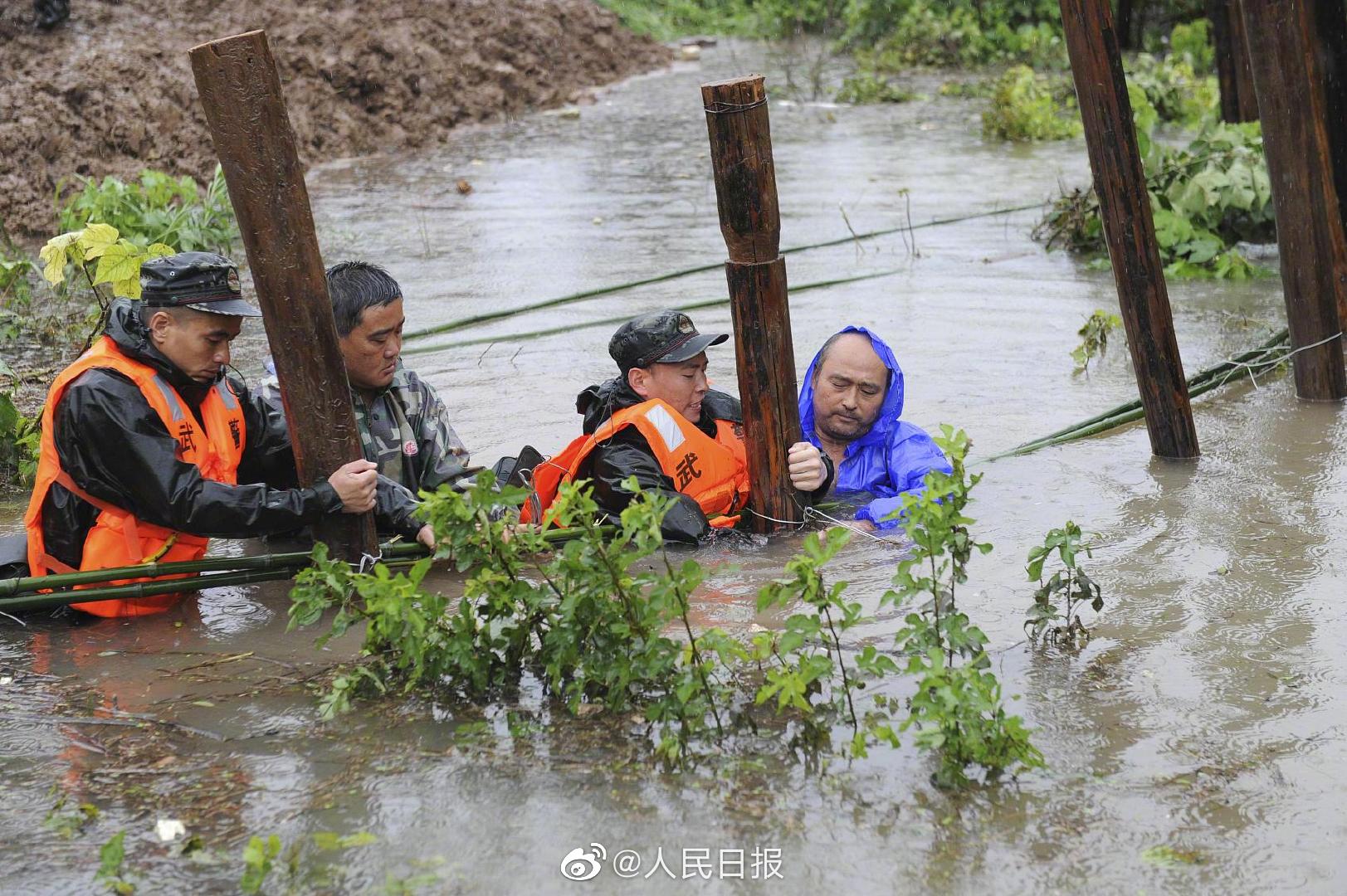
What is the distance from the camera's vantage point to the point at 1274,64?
20.9 ft

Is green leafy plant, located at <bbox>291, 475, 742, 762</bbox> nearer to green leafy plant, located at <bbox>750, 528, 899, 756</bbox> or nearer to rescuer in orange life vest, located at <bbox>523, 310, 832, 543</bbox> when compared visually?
green leafy plant, located at <bbox>750, 528, 899, 756</bbox>

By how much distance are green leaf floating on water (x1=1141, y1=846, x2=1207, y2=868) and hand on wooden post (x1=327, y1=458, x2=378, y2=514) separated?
242cm

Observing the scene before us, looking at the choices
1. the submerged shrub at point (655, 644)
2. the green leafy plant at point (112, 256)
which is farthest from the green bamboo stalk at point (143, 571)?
the green leafy plant at point (112, 256)

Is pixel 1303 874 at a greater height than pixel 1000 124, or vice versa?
pixel 1000 124

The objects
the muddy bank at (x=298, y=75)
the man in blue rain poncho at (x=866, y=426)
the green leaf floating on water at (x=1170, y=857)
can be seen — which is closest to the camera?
the green leaf floating on water at (x=1170, y=857)

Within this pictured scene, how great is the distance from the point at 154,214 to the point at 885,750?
6458 millimetres

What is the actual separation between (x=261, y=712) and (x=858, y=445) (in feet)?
8.82

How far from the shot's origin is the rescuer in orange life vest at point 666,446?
5.07m

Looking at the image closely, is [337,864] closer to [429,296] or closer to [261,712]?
[261,712]

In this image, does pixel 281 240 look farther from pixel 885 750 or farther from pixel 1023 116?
pixel 1023 116

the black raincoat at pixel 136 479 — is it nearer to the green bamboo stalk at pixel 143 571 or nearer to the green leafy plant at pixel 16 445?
the green bamboo stalk at pixel 143 571

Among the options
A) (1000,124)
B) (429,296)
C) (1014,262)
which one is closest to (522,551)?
(429,296)

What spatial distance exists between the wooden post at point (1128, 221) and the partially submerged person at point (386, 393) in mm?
2777

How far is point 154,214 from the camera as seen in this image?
8438mm
